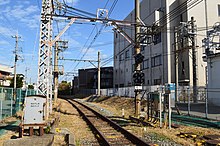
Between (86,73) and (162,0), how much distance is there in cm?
5282

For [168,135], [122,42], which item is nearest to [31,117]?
[168,135]

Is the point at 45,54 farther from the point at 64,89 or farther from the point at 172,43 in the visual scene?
the point at 64,89

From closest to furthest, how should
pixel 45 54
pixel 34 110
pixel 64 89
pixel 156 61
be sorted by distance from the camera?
1. pixel 34 110
2. pixel 45 54
3. pixel 156 61
4. pixel 64 89

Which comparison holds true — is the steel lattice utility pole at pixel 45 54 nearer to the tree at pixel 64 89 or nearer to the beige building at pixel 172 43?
the beige building at pixel 172 43

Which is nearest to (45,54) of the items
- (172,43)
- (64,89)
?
(172,43)

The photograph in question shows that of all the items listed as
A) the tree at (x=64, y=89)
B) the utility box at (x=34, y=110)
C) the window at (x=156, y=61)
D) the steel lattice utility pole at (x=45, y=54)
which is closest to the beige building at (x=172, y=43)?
the window at (x=156, y=61)

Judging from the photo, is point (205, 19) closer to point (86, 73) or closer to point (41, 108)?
point (41, 108)

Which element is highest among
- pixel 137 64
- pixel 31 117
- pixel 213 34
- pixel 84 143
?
pixel 213 34

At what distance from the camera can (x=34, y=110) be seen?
8758mm

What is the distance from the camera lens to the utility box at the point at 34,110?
868 centimetres

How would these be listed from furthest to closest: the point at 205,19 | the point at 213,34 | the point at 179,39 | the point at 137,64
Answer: the point at 205,19
the point at 179,39
the point at 213,34
the point at 137,64

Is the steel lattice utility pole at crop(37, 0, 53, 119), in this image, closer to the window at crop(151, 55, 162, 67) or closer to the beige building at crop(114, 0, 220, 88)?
the beige building at crop(114, 0, 220, 88)

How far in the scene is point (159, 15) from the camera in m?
39.5

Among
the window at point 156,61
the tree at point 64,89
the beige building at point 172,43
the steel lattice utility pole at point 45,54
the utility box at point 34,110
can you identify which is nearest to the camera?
the utility box at point 34,110
